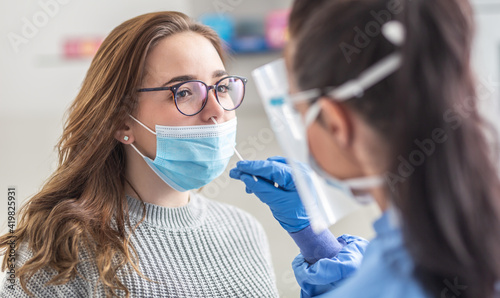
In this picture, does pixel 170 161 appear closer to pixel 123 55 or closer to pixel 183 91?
pixel 183 91

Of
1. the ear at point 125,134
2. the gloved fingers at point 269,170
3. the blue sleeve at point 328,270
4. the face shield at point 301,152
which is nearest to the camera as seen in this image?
the face shield at point 301,152

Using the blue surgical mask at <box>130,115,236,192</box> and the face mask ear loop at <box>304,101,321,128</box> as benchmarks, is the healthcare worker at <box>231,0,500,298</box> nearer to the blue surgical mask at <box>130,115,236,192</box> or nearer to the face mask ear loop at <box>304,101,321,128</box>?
the face mask ear loop at <box>304,101,321,128</box>

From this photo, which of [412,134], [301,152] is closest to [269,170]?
[301,152]

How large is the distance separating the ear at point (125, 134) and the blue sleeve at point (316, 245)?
52 centimetres

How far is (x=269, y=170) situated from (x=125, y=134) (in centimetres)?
42

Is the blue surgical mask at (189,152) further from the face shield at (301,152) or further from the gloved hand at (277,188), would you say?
the face shield at (301,152)

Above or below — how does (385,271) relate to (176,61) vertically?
below

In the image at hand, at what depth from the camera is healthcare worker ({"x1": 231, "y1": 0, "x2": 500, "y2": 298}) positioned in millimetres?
659

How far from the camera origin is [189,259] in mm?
1338

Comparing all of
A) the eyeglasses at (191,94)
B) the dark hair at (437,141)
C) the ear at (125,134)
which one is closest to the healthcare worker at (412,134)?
the dark hair at (437,141)

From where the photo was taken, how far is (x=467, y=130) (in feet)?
2.20

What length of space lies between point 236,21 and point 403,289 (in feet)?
7.37

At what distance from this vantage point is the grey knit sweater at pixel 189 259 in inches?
46.9

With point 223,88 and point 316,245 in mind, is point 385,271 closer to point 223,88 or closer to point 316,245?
point 316,245
